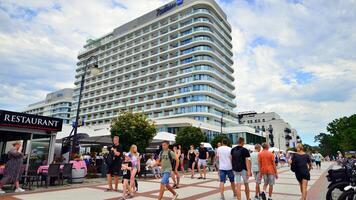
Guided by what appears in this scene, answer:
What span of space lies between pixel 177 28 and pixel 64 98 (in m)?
65.6

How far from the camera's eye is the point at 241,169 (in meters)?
6.97

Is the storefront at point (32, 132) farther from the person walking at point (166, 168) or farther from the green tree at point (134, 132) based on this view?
the green tree at point (134, 132)

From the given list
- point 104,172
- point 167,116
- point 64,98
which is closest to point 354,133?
point 167,116

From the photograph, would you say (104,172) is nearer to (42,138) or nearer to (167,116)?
(42,138)

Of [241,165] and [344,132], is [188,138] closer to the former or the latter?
[241,165]

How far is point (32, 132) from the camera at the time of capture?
1154 cm

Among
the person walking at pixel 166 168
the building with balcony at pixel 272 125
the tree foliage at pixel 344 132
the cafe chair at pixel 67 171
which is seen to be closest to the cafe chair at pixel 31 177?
the cafe chair at pixel 67 171

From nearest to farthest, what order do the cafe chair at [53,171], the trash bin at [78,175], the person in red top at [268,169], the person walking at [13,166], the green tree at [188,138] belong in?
the person in red top at [268,169] → the person walking at [13,166] → the cafe chair at [53,171] → the trash bin at [78,175] → the green tree at [188,138]

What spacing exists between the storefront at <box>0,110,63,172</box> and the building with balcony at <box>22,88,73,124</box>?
9415cm

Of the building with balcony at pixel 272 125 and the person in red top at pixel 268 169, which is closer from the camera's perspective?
the person in red top at pixel 268 169

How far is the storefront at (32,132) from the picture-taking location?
34.7 feet

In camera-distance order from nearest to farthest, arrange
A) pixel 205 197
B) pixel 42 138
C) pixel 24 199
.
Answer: pixel 24 199, pixel 205 197, pixel 42 138

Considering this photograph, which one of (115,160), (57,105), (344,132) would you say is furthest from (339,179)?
(57,105)

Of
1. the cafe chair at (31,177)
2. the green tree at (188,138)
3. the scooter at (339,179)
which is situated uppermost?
the green tree at (188,138)
